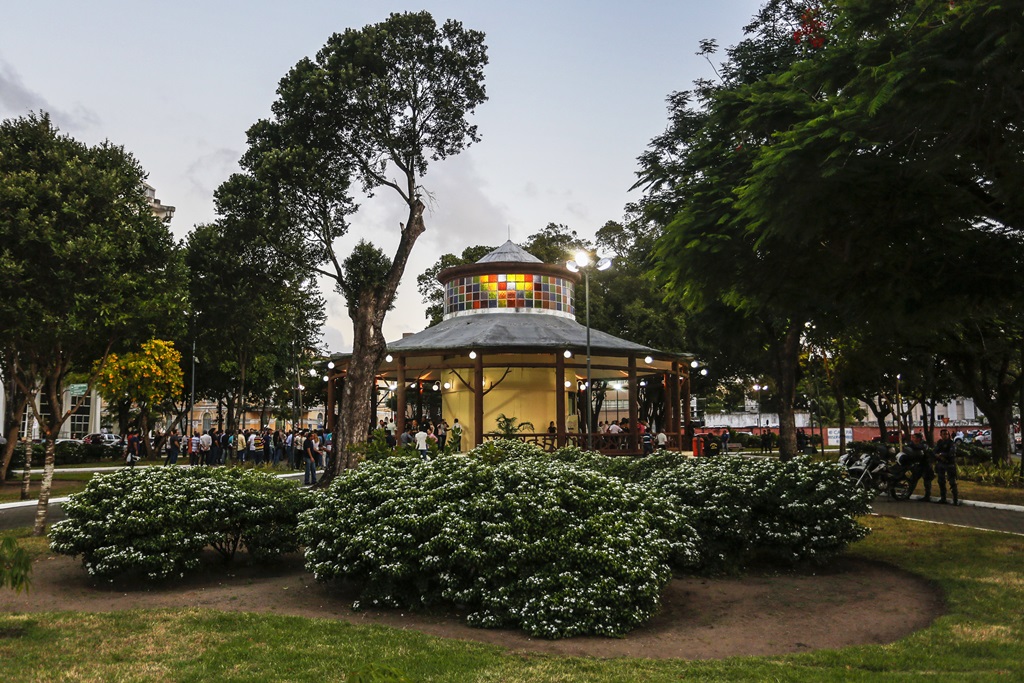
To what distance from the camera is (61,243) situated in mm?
17719

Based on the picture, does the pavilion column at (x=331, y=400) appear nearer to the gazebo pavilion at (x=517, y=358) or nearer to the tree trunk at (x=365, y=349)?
the gazebo pavilion at (x=517, y=358)

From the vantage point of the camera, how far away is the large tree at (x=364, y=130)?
1917 cm

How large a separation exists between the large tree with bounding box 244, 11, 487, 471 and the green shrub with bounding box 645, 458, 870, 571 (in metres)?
10.0

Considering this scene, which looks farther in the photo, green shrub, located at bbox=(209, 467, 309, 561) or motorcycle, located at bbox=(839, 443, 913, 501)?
motorcycle, located at bbox=(839, 443, 913, 501)

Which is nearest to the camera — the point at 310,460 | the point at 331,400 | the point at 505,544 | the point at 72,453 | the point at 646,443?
the point at 505,544

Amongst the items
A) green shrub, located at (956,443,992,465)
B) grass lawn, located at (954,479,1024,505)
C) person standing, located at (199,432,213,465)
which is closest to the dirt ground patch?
grass lawn, located at (954,479,1024,505)

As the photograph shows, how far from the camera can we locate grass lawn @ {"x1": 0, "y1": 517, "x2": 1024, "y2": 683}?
18.9 feet

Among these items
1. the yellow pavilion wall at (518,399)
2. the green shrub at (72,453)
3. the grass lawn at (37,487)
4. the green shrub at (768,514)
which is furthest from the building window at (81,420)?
the green shrub at (768,514)

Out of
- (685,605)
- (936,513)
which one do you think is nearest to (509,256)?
(936,513)

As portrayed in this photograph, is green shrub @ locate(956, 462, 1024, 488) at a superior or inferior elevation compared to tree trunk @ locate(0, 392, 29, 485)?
inferior

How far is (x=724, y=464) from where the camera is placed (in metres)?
11.4

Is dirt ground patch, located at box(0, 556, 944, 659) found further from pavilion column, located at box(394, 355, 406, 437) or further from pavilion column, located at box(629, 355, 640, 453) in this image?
pavilion column, located at box(394, 355, 406, 437)

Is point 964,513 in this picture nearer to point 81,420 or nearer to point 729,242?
point 729,242

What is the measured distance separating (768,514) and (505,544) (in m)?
4.49
